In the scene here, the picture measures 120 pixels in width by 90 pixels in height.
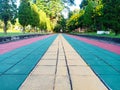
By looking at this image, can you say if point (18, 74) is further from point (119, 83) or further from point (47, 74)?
point (119, 83)

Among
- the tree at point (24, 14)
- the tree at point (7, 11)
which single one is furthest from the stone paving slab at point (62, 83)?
the tree at point (24, 14)

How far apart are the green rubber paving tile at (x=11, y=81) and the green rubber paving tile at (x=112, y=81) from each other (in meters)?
2.44

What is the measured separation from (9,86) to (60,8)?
371 feet

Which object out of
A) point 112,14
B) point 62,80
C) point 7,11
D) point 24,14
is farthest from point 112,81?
point 24,14

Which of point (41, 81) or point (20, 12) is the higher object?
point (20, 12)

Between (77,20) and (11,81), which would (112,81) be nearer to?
(11,81)

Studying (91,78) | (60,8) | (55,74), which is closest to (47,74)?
(55,74)

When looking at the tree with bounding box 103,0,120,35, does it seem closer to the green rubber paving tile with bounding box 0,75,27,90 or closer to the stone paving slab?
the stone paving slab

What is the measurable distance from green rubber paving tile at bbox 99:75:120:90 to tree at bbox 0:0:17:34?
43.2m

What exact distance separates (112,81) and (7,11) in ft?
149

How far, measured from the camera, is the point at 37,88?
6723 mm

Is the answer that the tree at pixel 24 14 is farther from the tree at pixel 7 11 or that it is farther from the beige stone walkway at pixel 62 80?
the beige stone walkway at pixel 62 80

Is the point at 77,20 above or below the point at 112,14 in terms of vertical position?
below

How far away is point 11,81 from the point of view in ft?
24.8
